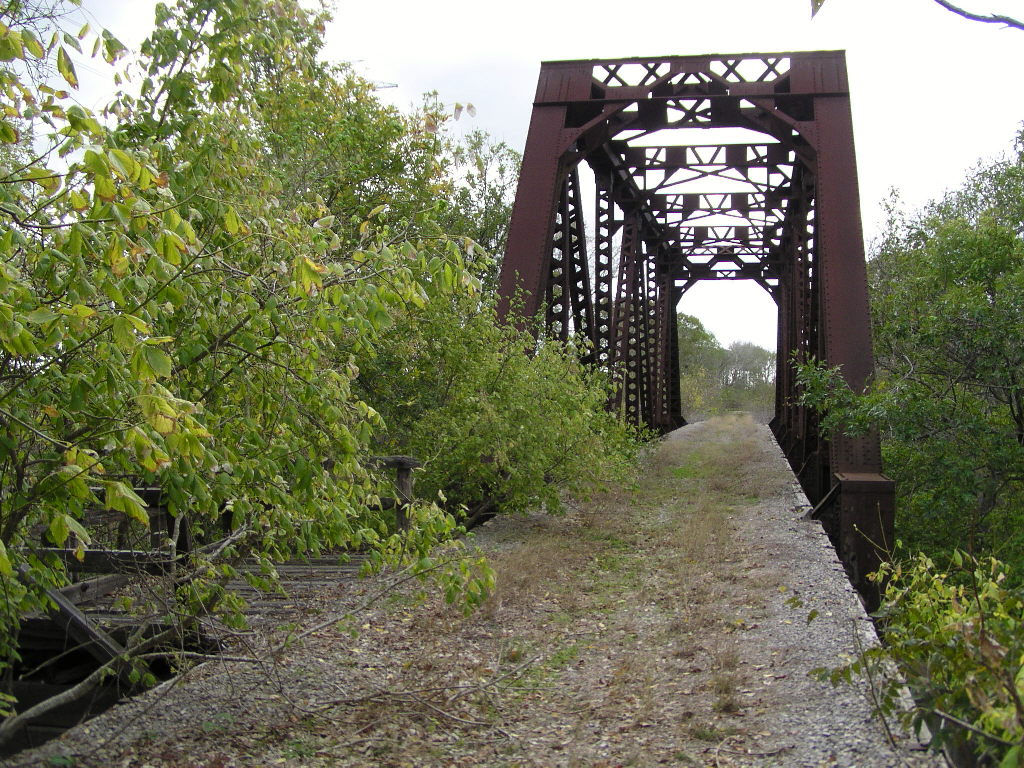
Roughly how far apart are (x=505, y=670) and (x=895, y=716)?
239 centimetres

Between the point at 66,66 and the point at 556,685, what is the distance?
4.16 m

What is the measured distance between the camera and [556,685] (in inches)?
212

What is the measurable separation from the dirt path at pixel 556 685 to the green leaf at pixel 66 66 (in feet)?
9.92

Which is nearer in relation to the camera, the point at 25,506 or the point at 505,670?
the point at 25,506

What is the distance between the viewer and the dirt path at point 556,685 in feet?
14.0

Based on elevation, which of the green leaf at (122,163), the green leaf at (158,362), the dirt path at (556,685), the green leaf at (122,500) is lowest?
the dirt path at (556,685)

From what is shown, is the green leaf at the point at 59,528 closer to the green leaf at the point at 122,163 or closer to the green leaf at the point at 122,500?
the green leaf at the point at 122,500

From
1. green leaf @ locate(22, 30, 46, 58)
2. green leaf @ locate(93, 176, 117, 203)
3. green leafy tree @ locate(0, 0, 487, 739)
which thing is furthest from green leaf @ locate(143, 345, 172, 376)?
green leaf @ locate(22, 30, 46, 58)

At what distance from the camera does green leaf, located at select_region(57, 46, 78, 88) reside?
10.1 ft

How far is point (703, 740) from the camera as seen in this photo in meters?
4.37

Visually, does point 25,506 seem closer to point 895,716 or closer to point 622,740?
point 622,740

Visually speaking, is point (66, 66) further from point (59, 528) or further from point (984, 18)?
point (984, 18)

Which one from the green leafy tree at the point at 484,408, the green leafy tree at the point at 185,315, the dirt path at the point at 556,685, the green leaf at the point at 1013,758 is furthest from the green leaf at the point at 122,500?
the green leafy tree at the point at 484,408

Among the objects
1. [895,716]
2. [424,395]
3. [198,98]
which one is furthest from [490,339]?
[895,716]
